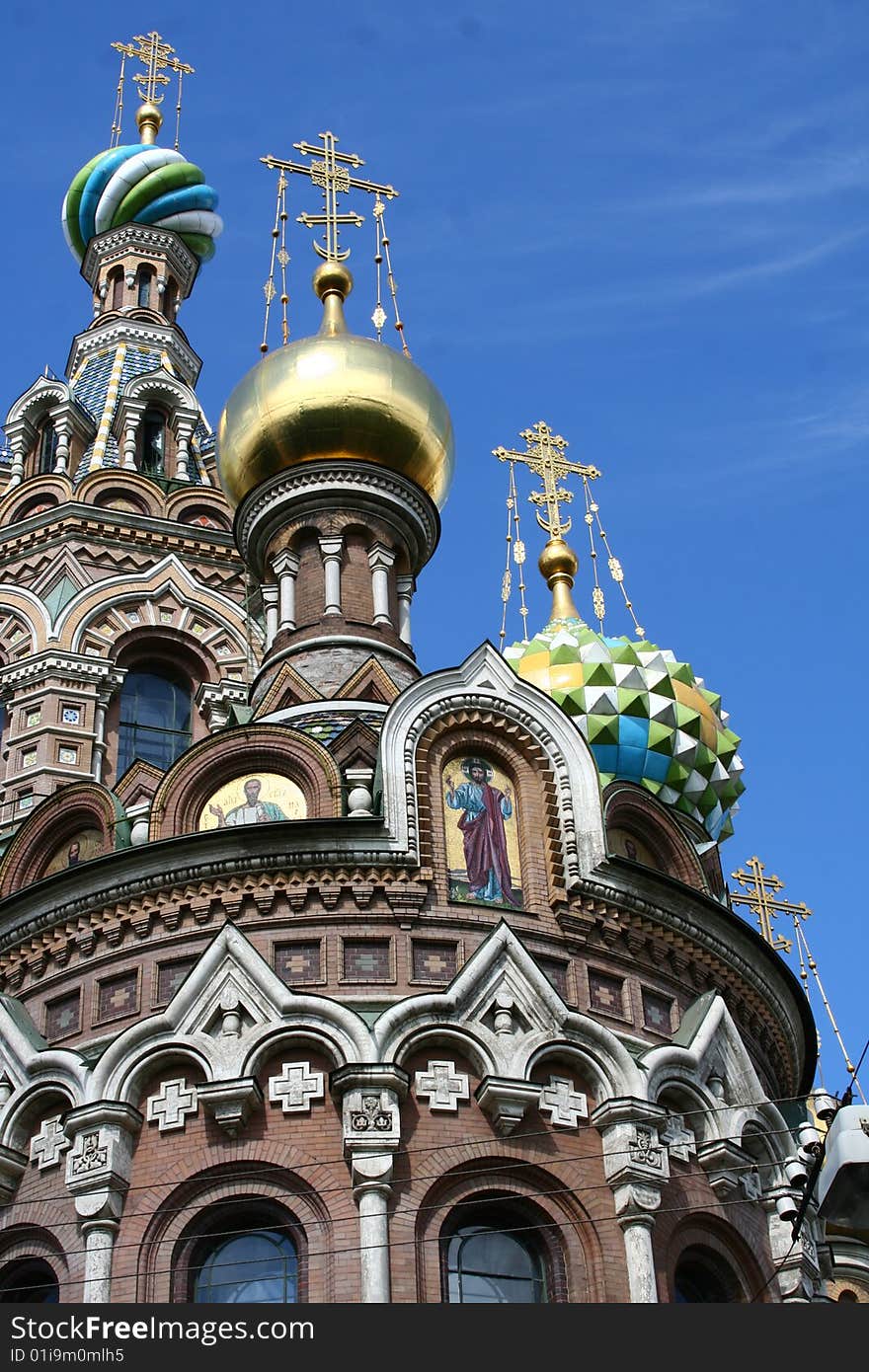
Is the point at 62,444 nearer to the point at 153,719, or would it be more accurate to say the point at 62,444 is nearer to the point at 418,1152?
the point at 153,719

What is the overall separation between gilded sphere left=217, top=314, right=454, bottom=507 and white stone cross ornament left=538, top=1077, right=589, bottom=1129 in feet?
22.4

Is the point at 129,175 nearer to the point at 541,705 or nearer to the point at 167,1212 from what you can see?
the point at 541,705

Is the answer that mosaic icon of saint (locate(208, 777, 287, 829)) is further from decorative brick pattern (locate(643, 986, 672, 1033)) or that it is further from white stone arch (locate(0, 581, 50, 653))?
white stone arch (locate(0, 581, 50, 653))

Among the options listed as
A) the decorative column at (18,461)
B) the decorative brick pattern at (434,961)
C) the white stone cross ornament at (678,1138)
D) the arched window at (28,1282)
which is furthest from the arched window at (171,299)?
the arched window at (28,1282)

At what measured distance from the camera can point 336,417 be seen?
18375 mm

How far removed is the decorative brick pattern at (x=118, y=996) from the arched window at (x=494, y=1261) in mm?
2521

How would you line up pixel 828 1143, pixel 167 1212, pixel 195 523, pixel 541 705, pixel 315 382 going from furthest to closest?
pixel 195 523
pixel 315 382
pixel 541 705
pixel 167 1212
pixel 828 1143

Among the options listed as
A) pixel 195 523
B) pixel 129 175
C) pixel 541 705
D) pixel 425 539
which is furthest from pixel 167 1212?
pixel 129 175

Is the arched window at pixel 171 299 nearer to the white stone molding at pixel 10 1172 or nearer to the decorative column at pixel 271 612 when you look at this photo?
the decorative column at pixel 271 612

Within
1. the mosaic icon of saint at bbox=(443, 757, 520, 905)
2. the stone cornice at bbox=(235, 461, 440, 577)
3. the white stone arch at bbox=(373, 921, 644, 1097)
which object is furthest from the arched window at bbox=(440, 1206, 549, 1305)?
the stone cornice at bbox=(235, 461, 440, 577)

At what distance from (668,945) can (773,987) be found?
1.16 metres

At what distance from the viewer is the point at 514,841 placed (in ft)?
47.6

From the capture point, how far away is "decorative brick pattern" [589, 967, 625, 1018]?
13922 millimetres

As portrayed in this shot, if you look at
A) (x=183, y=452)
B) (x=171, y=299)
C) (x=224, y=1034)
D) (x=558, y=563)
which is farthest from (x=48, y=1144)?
(x=171, y=299)
